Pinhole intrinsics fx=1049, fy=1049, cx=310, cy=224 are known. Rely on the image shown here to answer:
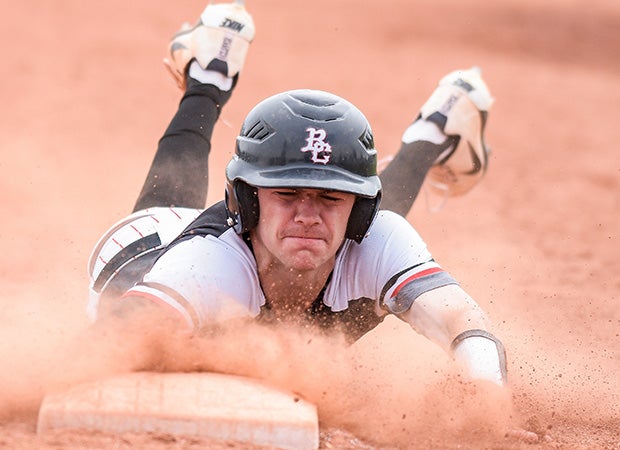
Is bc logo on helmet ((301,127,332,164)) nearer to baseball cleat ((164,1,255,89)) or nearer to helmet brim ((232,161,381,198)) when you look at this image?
helmet brim ((232,161,381,198))

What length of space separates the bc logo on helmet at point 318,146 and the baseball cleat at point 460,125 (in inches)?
Result: 111

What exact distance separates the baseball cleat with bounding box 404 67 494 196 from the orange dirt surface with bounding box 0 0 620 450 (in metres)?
0.50

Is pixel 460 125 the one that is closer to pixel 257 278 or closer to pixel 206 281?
pixel 257 278

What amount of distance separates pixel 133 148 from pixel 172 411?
8478mm

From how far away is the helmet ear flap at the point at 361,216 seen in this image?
4.44 m

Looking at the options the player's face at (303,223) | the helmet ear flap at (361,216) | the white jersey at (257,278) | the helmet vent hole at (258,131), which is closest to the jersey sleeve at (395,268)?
the white jersey at (257,278)

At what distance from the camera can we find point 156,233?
5.55m

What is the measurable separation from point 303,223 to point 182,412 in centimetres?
97

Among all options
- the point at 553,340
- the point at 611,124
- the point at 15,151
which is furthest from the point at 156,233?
the point at 611,124

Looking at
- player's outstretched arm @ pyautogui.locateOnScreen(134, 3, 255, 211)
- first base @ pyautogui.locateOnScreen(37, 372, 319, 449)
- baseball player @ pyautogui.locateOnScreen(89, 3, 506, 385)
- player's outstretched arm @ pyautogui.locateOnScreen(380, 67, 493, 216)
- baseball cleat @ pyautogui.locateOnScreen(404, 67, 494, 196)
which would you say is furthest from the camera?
baseball cleat @ pyautogui.locateOnScreen(404, 67, 494, 196)

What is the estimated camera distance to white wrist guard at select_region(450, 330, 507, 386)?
161 inches

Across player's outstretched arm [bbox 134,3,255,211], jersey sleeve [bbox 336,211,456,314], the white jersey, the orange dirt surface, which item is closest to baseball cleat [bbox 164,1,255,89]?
player's outstretched arm [bbox 134,3,255,211]

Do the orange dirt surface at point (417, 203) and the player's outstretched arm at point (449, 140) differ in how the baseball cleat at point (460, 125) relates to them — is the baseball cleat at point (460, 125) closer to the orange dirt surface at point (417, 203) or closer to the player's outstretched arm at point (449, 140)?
the player's outstretched arm at point (449, 140)

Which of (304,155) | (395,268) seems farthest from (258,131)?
(395,268)
